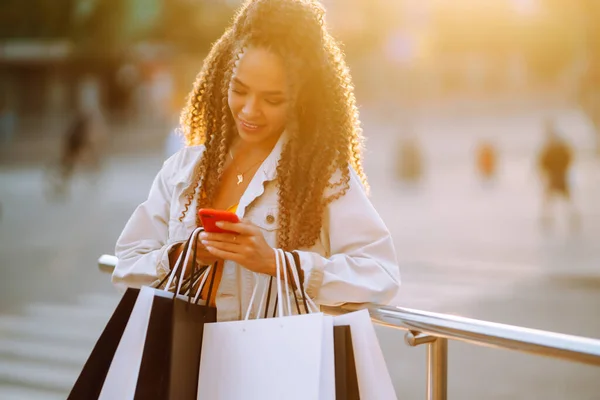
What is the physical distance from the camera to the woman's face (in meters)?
2.01

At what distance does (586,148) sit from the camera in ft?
125

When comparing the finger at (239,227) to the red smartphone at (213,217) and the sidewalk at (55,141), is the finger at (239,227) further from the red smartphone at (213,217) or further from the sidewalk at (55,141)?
the sidewalk at (55,141)

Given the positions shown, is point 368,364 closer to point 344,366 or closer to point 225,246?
point 344,366

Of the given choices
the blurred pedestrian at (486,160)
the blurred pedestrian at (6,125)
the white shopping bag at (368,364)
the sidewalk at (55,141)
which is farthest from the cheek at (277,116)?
the blurred pedestrian at (6,125)

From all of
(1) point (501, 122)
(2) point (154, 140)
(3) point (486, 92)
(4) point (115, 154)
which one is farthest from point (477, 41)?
(4) point (115, 154)

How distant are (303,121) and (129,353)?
70 cm

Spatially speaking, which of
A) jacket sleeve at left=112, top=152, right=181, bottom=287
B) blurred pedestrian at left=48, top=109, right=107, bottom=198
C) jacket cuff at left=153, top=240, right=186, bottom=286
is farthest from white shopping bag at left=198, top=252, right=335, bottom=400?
blurred pedestrian at left=48, top=109, right=107, bottom=198

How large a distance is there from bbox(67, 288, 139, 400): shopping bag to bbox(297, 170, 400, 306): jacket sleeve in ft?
1.24

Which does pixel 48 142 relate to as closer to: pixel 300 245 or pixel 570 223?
pixel 570 223

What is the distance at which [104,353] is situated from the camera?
5.87 ft

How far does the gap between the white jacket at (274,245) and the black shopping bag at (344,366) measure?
0.67 feet

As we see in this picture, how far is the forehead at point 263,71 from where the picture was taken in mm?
2008

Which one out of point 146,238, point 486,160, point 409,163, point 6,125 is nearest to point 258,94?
point 146,238

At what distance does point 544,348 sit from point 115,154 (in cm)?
3505
